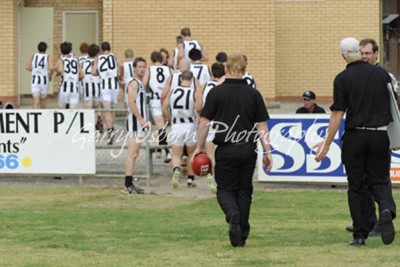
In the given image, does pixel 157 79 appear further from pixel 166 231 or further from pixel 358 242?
pixel 358 242

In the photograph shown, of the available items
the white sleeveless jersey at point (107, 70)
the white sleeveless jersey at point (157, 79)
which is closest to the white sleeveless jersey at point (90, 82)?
the white sleeveless jersey at point (107, 70)

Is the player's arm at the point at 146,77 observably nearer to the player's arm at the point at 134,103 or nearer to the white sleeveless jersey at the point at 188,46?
the white sleeveless jersey at the point at 188,46

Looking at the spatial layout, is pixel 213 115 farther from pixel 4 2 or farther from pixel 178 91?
pixel 4 2

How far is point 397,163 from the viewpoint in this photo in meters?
17.3

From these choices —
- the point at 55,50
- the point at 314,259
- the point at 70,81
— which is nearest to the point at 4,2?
the point at 55,50

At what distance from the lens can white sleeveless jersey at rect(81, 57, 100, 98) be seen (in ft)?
71.8

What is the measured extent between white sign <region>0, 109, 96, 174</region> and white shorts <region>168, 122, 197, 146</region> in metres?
1.52

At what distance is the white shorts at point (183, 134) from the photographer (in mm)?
17109

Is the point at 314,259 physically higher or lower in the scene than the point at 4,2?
lower

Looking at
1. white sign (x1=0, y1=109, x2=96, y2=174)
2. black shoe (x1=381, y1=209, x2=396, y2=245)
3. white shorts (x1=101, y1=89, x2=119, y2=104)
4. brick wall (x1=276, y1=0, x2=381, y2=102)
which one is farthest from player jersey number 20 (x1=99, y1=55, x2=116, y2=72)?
black shoe (x1=381, y1=209, x2=396, y2=245)

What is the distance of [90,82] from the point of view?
2189 cm

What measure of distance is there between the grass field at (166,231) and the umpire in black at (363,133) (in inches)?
14.4

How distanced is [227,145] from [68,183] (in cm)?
737

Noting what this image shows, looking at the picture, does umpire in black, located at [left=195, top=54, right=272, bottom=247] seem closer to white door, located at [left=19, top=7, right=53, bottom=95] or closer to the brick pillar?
the brick pillar
